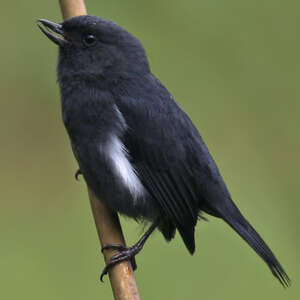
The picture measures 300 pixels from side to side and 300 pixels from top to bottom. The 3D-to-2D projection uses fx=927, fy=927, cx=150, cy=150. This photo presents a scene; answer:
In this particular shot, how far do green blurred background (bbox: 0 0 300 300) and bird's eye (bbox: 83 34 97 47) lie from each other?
3.92 feet

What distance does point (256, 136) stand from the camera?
6312mm

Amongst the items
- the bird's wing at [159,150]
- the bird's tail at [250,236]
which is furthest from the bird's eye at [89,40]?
the bird's tail at [250,236]

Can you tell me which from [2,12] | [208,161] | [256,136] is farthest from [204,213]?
[2,12]

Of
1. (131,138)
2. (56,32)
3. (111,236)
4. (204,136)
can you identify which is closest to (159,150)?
(131,138)

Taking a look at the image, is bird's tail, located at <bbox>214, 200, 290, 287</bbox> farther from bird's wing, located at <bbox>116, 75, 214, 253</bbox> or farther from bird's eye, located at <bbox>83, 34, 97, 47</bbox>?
bird's eye, located at <bbox>83, 34, 97, 47</bbox>

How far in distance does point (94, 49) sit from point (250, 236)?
50.3 inches

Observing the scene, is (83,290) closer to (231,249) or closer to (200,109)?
(231,249)

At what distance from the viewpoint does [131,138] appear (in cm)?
471

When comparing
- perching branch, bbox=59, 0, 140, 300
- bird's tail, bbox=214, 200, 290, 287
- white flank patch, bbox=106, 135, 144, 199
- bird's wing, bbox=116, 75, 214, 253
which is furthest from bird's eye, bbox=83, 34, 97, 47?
bird's tail, bbox=214, 200, 290, 287

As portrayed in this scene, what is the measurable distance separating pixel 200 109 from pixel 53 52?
1.08 meters

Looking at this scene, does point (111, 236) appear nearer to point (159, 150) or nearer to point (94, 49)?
point (159, 150)

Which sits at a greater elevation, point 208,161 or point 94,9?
point 94,9

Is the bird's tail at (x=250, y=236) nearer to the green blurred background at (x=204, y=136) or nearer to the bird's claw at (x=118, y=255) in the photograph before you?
the green blurred background at (x=204, y=136)

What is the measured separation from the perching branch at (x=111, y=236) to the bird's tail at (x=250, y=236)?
670mm
